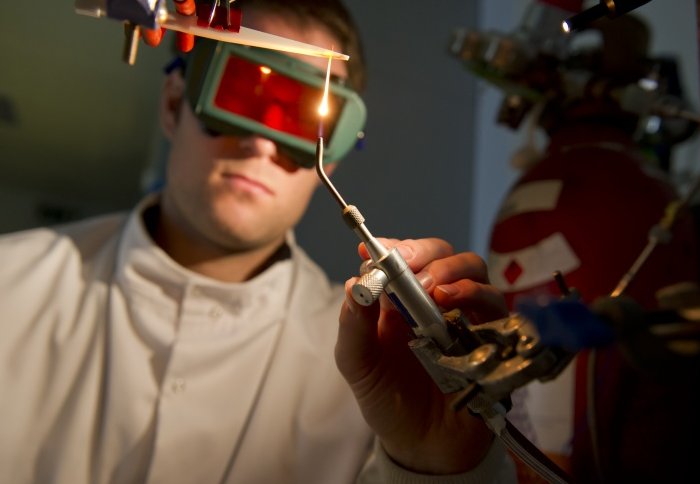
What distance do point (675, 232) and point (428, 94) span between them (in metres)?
0.70

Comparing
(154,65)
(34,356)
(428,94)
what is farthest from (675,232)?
(154,65)

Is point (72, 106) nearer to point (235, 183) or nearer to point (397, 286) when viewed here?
point (235, 183)

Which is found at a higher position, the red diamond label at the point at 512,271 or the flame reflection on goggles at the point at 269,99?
the flame reflection on goggles at the point at 269,99

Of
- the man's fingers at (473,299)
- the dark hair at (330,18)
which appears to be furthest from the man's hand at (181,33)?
the man's fingers at (473,299)

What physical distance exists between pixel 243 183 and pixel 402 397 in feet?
1.26

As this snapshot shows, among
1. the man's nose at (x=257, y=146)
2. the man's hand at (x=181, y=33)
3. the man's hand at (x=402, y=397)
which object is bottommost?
the man's hand at (x=402, y=397)

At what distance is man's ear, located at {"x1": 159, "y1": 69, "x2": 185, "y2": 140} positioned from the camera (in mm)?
887

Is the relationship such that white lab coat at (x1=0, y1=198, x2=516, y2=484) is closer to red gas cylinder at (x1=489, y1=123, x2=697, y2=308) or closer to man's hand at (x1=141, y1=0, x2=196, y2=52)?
red gas cylinder at (x1=489, y1=123, x2=697, y2=308)

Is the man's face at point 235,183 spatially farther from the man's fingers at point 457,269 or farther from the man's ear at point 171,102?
the man's fingers at point 457,269

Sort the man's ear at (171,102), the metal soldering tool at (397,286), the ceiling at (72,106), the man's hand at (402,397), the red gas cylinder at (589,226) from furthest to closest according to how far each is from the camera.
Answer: the ceiling at (72,106)
the man's ear at (171,102)
the red gas cylinder at (589,226)
the man's hand at (402,397)
the metal soldering tool at (397,286)

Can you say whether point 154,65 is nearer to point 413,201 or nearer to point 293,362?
point 413,201

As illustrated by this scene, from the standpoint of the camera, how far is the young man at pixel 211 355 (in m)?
0.54

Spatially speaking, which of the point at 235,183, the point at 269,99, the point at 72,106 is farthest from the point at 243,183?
the point at 72,106

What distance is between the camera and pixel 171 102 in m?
0.91
